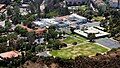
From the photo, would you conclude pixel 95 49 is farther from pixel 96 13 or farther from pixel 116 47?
pixel 96 13

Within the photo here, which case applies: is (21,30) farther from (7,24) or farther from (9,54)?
(9,54)

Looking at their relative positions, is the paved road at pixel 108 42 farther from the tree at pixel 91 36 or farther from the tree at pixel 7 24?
the tree at pixel 7 24

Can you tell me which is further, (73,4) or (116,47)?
(73,4)

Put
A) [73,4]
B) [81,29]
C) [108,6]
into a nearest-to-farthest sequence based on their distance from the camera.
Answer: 1. [81,29]
2. [108,6]
3. [73,4]

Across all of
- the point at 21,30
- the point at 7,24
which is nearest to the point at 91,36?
the point at 21,30

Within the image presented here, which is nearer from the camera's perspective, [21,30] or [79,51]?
[79,51]

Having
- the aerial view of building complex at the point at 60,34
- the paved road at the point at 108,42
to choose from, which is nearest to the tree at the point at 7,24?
the aerial view of building complex at the point at 60,34

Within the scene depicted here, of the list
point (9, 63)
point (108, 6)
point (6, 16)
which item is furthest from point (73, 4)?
point (9, 63)
